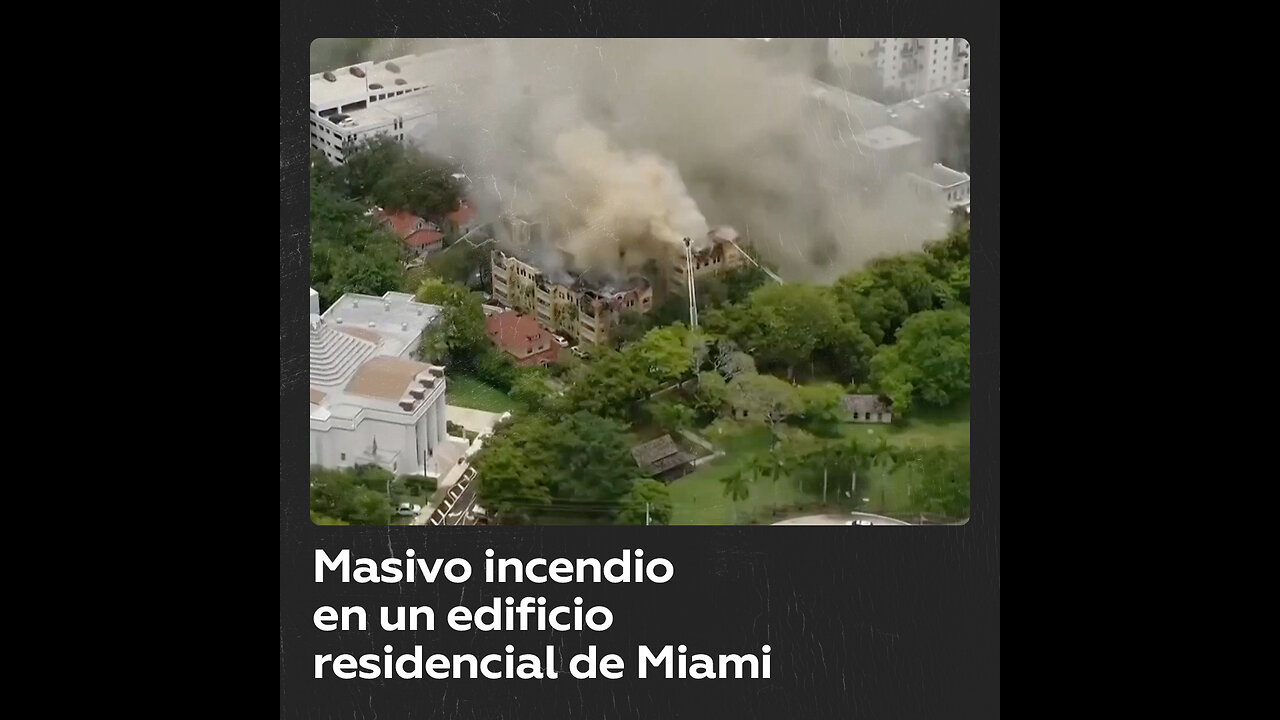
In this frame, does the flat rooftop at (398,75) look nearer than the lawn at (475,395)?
Yes

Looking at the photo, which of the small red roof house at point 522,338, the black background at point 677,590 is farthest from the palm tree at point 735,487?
the small red roof house at point 522,338

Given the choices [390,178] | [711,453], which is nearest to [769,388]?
[711,453]

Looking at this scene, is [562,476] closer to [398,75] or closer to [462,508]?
[462,508]

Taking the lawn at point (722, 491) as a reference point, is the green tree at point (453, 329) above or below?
above

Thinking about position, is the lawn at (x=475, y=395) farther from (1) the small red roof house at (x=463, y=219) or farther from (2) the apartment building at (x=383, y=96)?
(2) the apartment building at (x=383, y=96)

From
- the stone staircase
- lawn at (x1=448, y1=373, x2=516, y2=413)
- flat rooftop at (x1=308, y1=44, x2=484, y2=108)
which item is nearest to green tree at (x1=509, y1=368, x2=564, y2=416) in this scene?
lawn at (x1=448, y1=373, x2=516, y2=413)

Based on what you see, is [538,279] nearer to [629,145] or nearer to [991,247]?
[629,145]

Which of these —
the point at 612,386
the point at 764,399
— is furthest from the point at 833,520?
the point at 612,386

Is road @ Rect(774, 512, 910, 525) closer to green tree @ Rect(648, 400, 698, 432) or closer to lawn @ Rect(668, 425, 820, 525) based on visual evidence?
lawn @ Rect(668, 425, 820, 525)
